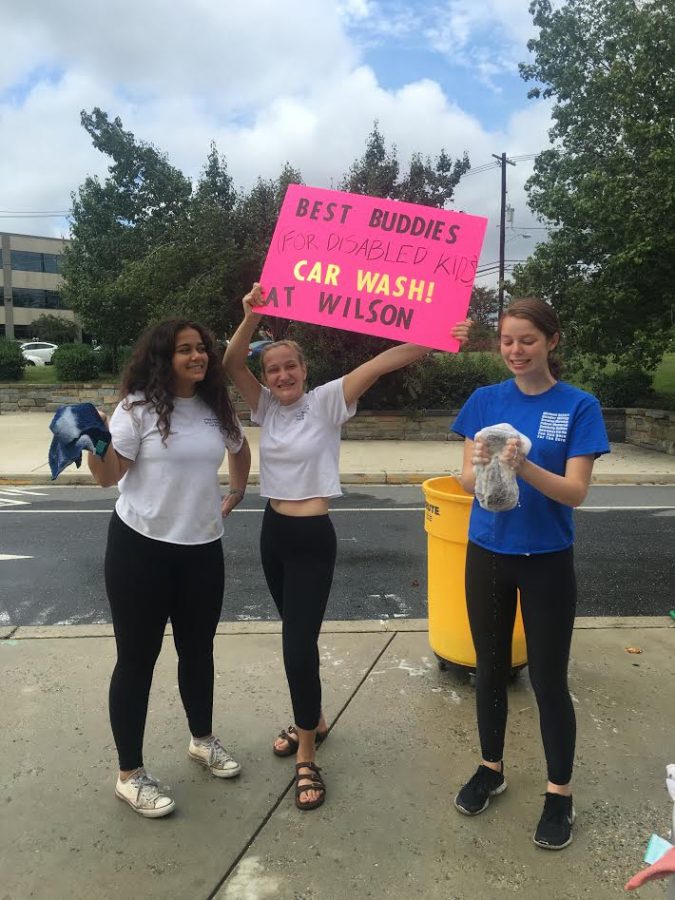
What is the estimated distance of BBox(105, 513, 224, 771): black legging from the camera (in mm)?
2377

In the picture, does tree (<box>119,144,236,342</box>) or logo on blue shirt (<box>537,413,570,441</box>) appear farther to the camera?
tree (<box>119,144,236,342</box>)

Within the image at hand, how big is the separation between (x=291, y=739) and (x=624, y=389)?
549 inches

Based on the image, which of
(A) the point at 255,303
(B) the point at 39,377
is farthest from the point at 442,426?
(B) the point at 39,377

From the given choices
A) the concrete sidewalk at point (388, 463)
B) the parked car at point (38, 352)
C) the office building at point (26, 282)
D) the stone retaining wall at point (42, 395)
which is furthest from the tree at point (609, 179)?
the office building at point (26, 282)

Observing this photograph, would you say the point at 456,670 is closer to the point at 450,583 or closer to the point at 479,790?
the point at 450,583

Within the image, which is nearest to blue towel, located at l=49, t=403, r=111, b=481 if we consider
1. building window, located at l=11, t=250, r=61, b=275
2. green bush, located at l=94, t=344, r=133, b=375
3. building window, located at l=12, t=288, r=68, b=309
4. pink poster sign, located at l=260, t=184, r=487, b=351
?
pink poster sign, located at l=260, t=184, r=487, b=351

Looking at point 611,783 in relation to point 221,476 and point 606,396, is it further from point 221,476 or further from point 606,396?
point 606,396

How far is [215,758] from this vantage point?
8.85 ft

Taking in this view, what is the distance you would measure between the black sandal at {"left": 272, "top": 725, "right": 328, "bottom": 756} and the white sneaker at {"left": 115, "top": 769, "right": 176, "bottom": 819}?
1.62ft

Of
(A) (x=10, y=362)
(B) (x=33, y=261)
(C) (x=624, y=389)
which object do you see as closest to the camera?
(C) (x=624, y=389)

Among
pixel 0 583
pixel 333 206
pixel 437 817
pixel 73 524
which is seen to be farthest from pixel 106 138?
pixel 437 817

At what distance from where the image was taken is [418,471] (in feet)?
35.1

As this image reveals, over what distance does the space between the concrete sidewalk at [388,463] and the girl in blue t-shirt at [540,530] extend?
7735mm

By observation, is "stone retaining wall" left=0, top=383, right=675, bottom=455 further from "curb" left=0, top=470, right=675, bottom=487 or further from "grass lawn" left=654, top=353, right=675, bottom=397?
"curb" left=0, top=470, right=675, bottom=487
